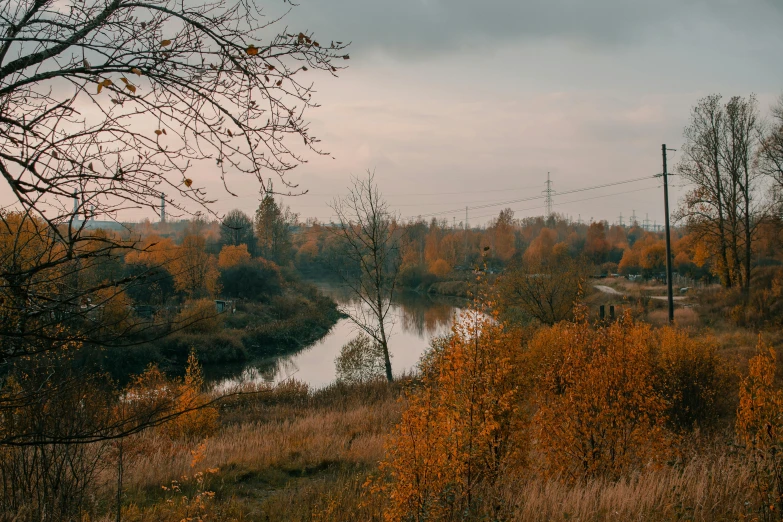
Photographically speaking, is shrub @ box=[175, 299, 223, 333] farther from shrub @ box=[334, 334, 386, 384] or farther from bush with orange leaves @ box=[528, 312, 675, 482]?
shrub @ box=[334, 334, 386, 384]

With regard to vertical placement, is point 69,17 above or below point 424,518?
above

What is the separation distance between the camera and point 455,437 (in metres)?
5.43

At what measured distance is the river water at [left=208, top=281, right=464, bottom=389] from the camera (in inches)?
1030

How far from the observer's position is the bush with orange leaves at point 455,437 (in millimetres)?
5270

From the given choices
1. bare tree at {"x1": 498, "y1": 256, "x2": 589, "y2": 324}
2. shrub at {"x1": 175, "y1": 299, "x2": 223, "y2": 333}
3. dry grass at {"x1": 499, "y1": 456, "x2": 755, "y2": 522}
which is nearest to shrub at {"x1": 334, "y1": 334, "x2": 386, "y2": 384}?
shrub at {"x1": 175, "y1": 299, "x2": 223, "y2": 333}

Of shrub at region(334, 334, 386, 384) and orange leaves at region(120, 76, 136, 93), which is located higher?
orange leaves at region(120, 76, 136, 93)

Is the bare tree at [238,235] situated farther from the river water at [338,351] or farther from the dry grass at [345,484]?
the dry grass at [345,484]

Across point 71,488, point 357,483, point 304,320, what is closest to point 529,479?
point 357,483

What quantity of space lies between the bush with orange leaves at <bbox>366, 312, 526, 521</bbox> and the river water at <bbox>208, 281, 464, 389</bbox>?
513 inches

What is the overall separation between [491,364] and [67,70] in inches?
177

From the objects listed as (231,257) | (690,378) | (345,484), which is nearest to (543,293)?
(690,378)

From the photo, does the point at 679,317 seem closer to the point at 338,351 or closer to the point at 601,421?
the point at 338,351

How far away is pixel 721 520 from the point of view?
16.7ft

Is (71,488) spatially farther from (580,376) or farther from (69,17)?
(580,376)
